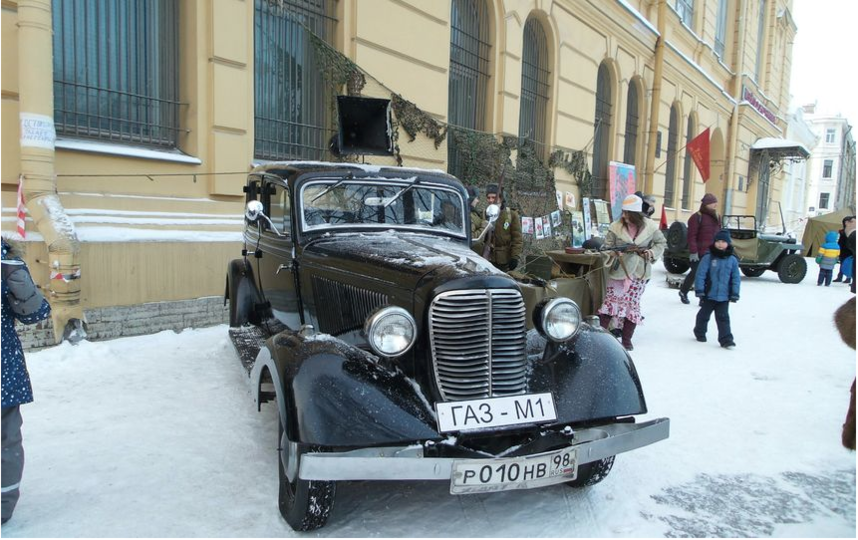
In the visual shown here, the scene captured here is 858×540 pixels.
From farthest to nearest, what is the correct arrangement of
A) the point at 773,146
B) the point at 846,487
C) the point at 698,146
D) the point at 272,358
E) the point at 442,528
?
the point at 773,146, the point at 698,146, the point at 846,487, the point at 272,358, the point at 442,528

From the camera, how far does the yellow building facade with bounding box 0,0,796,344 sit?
4.91 meters

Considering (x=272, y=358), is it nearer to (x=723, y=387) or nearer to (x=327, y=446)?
(x=327, y=446)

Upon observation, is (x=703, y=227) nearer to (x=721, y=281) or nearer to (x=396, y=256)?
(x=721, y=281)

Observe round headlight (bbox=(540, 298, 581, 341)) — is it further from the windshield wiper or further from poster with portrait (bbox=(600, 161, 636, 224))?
poster with portrait (bbox=(600, 161, 636, 224))

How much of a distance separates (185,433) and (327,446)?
160cm

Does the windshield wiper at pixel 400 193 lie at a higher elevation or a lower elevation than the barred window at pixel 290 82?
lower

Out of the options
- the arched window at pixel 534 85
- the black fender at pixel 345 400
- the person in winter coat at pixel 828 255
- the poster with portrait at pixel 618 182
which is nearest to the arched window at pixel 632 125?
the poster with portrait at pixel 618 182

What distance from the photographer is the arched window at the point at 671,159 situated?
1723 centimetres

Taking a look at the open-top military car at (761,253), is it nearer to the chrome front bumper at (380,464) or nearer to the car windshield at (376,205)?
the car windshield at (376,205)

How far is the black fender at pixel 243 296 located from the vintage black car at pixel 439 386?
5.08 feet

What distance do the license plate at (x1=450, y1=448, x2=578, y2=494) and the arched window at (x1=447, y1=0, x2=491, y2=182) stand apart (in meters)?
7.16

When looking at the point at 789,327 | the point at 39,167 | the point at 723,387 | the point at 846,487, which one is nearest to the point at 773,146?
the point at 789,327

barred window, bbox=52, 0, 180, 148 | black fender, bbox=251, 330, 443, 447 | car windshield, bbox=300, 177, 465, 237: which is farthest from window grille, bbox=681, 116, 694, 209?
black fender, bbox=251, 330, 443, 447

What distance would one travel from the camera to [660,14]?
1481 centimetres
